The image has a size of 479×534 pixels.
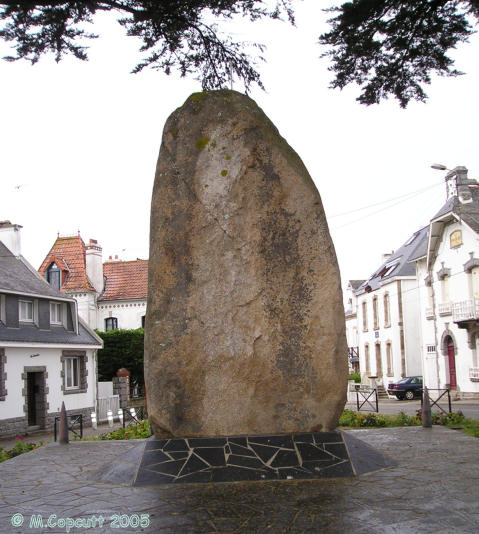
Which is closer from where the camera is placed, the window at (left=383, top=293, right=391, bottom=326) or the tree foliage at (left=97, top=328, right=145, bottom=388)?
the tree foliage at (left=97, top=328, right=145, bottom=388)

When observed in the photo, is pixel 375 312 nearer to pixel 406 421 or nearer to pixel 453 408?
pixel 453 408

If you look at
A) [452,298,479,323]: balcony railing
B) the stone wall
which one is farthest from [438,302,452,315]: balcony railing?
the stone wall

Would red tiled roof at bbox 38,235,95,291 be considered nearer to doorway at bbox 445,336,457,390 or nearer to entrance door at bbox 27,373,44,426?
entrance door at bbox 27,373,44,426

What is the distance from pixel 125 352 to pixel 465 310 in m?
18.0

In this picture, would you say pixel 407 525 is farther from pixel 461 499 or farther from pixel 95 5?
pixel 95 5

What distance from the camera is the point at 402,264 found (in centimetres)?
3688

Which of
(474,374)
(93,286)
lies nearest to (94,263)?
(93,286)

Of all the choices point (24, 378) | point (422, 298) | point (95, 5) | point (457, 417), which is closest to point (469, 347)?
point (422, 298)

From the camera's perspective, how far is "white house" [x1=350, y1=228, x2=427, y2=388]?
119 feet

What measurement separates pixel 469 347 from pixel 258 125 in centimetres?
2421

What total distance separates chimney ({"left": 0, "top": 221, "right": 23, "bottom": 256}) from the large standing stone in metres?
21.8

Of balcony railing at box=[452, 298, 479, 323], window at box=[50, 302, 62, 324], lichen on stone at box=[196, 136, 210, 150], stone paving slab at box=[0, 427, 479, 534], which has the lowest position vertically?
stone paving slab at box=[0, 427, 479, 534]

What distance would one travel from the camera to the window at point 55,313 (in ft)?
86.6

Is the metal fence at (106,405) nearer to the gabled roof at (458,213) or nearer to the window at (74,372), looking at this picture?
the window at (74,372)
